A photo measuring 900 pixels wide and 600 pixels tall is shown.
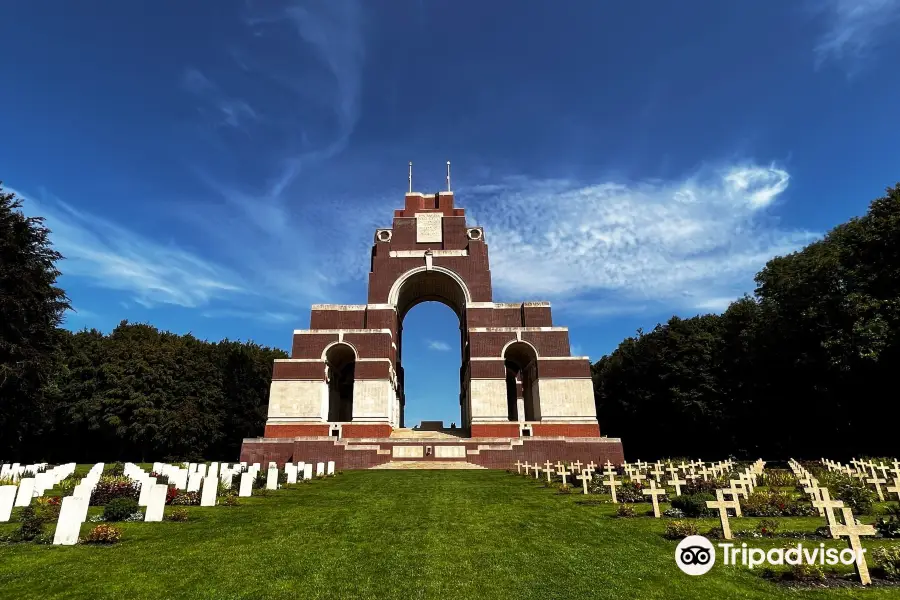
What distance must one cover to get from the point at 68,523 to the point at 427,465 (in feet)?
66.1

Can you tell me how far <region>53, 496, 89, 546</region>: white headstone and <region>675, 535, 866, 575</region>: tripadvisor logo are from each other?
9.40 meters

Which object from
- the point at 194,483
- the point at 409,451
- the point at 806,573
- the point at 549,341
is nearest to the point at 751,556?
the point at 806,573

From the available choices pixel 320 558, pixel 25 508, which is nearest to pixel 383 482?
pixel 25 508

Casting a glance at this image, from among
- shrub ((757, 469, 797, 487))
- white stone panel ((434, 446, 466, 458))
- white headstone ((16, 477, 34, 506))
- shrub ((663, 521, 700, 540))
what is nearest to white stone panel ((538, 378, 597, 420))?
white stone panel ((434, 446, 466, 458))

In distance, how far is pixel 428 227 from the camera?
4119 cm

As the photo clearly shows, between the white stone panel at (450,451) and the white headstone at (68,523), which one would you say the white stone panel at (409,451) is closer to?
the white stone panel at (450,451)

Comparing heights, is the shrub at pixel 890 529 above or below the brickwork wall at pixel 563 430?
below

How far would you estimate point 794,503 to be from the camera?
36.8 ft

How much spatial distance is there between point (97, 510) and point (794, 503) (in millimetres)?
15725

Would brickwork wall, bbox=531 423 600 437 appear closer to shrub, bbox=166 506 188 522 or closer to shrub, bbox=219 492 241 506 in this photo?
shrub, bbox=219 492 241 506

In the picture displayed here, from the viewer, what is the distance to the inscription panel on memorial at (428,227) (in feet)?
134

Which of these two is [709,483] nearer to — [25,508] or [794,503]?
[794,503]

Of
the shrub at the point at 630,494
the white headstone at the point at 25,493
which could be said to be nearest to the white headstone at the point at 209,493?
the white headstone at the point at 25,493

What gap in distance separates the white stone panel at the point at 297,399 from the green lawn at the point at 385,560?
22.6m
